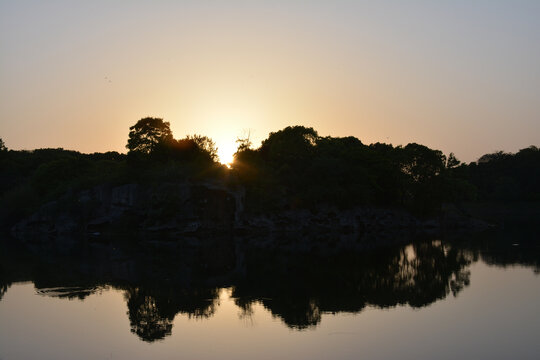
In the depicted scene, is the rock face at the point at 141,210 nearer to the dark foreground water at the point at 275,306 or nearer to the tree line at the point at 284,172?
the tree line at the point at 284,172

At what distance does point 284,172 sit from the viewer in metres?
78.4

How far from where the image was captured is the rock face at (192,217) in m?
70.2

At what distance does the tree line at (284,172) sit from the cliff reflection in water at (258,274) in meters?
20.2

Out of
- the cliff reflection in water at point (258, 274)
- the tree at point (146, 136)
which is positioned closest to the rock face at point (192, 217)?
the tree at point (146, 136)

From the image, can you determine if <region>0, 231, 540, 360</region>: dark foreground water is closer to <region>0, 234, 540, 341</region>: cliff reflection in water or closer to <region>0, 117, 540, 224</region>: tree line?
<region>0, 234, 540, 341</region>: cliff reflection in water

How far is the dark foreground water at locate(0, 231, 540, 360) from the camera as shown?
1702cm

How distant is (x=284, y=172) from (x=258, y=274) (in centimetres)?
4615

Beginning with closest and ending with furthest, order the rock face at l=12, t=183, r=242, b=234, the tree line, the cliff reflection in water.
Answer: the cliff reflection in water → the rock face at l=12, t=183, r=242, b=234 → the tree line

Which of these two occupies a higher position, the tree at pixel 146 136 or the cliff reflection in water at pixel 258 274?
the tree at pixel 146 136

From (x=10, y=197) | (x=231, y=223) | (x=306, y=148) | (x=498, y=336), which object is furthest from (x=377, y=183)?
(x=498, y=336)

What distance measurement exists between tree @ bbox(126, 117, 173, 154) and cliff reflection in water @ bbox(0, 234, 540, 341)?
2766 centimetres

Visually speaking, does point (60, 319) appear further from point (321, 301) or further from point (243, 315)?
point (321, 301)

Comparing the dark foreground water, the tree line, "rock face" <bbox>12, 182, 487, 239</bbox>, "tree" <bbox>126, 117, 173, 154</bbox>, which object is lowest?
the dark foreground water

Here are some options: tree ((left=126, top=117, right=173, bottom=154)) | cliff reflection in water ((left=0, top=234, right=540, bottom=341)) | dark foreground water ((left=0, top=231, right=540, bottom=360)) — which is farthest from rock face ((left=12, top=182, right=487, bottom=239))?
dark foreground water ((left=0, top=231, right=540, bottom=360))
